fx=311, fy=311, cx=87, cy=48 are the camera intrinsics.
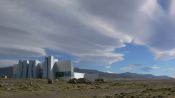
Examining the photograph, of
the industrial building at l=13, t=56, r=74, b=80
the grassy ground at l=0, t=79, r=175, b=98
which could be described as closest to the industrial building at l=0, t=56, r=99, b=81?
the industrial building at l=13, t=56, r=74, b=80

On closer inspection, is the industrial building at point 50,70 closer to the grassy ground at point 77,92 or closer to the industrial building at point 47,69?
the industrial building at point 47,69

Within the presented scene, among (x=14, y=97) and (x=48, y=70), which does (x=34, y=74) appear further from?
(x=14, y=97)

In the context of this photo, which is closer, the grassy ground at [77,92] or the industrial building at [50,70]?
the grassy ground at [77,92]

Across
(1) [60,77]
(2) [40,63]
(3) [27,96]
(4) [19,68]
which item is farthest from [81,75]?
(3) [27,96]

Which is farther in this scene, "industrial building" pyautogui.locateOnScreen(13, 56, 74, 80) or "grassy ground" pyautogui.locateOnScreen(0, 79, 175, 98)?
"industrial building" pyautogui.locateOnScreen(13, 56, 74, 80)

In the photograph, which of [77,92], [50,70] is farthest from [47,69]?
[77,92]

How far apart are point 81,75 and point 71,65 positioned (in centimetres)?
973

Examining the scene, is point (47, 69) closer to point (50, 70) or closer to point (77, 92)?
point (50, 70)

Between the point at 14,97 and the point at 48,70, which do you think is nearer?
the point at 14,97

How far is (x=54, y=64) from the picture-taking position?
12912cm

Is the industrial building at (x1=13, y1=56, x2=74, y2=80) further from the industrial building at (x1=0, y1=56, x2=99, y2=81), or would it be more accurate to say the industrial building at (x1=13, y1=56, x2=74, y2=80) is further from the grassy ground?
the grassy ground

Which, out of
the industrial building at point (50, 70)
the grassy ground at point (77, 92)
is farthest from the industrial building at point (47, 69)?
the grassy ground at point (77, 92)

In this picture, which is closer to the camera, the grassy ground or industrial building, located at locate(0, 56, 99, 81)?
the grassy ground

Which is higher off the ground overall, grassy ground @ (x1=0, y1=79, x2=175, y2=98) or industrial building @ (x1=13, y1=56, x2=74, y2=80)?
industrial building @ (x1=13, y1=56, x2=74, y2=80)
